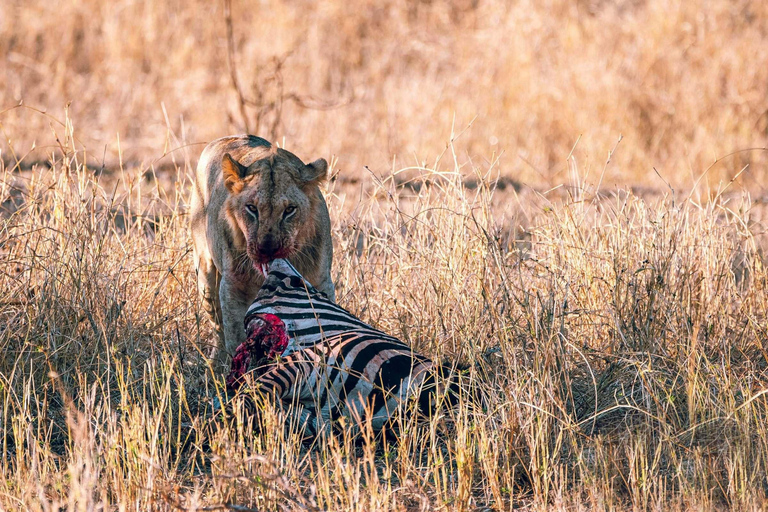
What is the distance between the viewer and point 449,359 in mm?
4793

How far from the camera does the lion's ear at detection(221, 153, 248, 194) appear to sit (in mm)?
4520

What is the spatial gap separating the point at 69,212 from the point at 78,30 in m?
10.2

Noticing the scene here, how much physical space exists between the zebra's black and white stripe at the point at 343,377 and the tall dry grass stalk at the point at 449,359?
0.11 m

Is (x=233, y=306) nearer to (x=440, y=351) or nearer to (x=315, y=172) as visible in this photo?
(x=315, y=172)

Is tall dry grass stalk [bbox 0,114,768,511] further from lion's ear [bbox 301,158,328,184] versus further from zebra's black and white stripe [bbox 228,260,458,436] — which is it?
lion's ear [bbox 301,158,328,184]

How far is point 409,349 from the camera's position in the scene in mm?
4227

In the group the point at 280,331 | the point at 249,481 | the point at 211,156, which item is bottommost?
the point at 249,481

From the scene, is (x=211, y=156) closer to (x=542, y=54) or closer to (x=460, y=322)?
(x=460, y=322)

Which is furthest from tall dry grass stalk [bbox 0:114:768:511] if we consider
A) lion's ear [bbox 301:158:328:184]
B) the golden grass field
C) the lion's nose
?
the lion's nose

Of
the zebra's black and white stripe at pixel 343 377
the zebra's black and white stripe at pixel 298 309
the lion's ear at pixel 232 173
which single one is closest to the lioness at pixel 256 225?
the lion's ear at pixel 232 173

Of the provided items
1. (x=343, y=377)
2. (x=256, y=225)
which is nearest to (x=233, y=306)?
(x=256, y=225)

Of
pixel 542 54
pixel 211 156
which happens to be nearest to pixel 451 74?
pixel 542 54

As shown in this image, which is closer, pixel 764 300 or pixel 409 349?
pixel 409 349

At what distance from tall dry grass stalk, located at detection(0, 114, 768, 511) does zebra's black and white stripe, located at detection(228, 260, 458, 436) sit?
0.35 ft
